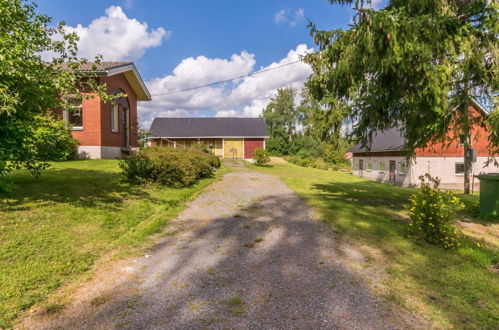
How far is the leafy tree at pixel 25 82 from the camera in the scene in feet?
15.7

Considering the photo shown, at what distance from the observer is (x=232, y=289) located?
3285 millimetres

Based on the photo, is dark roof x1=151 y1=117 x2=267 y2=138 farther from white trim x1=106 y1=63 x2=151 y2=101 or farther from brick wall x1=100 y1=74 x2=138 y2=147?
brick wall x1=100 y1=74 x2=138 y2=147

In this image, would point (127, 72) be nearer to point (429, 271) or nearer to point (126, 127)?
point (126, 127)

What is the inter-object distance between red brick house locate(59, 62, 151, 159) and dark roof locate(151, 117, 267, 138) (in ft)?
42.6

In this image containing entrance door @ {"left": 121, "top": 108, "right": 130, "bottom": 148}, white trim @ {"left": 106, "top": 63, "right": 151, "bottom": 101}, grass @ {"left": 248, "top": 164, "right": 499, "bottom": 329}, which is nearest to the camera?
grass @ {"left": 248, "top": 164, "right": 499, "bottom": 329}

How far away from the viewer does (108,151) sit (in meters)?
16.8

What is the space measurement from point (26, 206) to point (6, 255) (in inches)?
86.2

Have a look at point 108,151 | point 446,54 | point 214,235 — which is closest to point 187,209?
point 214,235

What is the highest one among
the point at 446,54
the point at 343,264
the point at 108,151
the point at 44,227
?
the point at 446,54

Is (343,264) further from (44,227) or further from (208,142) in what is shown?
(208,142)

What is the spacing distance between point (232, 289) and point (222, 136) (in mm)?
30371

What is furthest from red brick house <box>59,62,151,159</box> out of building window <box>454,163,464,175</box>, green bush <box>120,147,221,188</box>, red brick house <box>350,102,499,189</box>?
building window <box>454,163,464,175</box>

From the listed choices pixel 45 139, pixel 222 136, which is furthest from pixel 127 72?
pixel 222 136

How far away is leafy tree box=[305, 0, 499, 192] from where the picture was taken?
628 centimetres
